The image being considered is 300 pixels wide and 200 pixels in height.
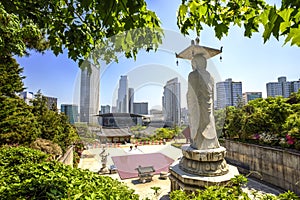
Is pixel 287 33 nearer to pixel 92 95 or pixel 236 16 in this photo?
pixel 236 16

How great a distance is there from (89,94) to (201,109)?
111 inches

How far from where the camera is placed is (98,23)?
204 centimetres

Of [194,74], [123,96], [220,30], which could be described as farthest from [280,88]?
[220,30]

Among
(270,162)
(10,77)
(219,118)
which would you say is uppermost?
(10,77)

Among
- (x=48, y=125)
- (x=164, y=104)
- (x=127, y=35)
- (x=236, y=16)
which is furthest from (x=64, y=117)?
(x=236, y=16)

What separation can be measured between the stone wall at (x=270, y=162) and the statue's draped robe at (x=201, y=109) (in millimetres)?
2054

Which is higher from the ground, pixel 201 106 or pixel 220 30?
pixel 220 30

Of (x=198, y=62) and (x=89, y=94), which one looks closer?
(x=89, y=94)

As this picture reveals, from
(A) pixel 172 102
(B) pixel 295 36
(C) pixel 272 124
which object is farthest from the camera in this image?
(C) pixel 272 124

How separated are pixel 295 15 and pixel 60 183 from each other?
77.5 inches

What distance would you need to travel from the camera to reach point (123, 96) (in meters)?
2.63

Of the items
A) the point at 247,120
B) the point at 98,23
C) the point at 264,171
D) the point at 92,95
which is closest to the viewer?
the point at 98,23

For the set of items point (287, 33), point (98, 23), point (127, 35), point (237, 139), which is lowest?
point (237, 139)

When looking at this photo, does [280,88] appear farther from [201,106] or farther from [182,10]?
[182,10]
